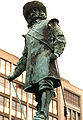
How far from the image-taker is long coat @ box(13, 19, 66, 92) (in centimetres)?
1151

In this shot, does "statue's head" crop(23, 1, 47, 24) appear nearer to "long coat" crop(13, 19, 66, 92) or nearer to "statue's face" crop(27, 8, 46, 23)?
"statue's face" crop(27, 8, 46, 23)

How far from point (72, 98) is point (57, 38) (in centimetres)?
7451

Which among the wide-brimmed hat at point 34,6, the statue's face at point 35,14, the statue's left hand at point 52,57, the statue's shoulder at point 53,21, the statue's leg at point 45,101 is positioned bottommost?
the statue's leg at point 45,101

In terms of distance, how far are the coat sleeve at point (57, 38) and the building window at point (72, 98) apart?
71.7m

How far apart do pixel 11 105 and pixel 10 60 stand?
651 cm

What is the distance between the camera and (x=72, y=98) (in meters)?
85.8

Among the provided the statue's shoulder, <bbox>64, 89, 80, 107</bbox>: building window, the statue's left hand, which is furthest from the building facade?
the statue's left hand

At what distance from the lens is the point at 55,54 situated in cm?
1134

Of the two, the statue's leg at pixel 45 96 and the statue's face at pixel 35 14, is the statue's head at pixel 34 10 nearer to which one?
the statue's face at pixel 35 14

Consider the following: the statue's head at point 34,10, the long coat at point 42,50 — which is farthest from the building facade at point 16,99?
the long coat at point 42,50

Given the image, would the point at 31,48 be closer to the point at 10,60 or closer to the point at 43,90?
the point at 43,90

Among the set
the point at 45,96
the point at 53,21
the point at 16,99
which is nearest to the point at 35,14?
the point at 53,21

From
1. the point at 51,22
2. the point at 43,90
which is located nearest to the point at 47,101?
the point at 43,90

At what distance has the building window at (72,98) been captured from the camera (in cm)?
8391
